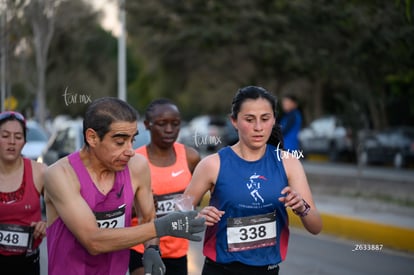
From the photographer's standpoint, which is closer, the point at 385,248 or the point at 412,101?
the point at 385,248

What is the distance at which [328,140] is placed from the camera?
98.5 ft

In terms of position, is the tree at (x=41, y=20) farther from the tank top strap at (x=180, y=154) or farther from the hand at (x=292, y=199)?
the hand at (x=292, y=199)

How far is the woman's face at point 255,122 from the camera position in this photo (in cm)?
420

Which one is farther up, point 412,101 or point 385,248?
point 412,101

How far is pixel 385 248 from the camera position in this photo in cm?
1012

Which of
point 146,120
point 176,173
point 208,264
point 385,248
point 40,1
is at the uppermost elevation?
point 40,1

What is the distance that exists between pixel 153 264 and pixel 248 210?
67 centimetres

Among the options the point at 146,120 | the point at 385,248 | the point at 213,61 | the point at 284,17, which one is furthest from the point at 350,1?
the point at 213,61

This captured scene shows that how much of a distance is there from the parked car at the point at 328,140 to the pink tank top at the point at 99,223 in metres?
25.3

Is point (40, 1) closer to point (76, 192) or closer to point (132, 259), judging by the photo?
point (132, 259)

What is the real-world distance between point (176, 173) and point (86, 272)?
2.14 metres

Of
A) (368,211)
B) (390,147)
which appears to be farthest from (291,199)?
(390,147)

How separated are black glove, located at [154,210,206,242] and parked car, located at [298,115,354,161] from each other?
25.4 metres

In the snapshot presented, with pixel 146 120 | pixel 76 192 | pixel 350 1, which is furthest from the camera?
pixel 350 1
